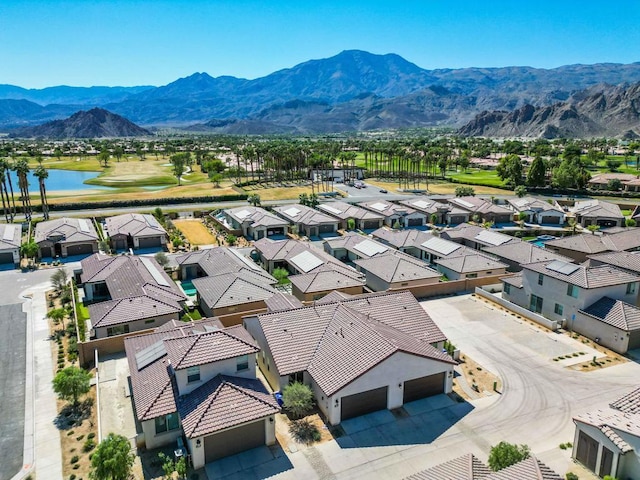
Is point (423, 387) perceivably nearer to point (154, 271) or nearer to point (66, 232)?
point (154, 271)

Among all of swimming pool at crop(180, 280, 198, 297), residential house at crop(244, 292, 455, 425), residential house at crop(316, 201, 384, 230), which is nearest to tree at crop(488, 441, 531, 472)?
residential house at crop(244, 292, 455, 425)

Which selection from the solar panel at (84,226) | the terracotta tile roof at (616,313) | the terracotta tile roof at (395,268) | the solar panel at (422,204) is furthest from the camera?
the solar panel at (422,204)

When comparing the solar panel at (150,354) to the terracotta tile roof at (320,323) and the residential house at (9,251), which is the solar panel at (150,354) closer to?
the terracotta tile roof at (320,323)

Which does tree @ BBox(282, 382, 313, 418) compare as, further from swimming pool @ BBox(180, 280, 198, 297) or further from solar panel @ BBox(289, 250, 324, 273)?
swimming pool @ BBox(180, 280, 198, 297)

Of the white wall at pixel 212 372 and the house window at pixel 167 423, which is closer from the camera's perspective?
the house window at pixel 167 423

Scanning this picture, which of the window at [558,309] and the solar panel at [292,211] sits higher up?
the solar panel at [292,211]

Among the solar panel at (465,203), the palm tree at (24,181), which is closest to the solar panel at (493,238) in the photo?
the solar panel at (465,203)

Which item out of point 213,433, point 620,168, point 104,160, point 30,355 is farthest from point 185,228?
point 620,168
